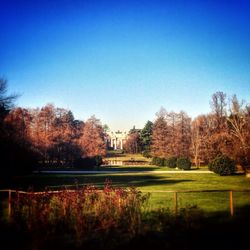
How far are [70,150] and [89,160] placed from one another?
6414mm

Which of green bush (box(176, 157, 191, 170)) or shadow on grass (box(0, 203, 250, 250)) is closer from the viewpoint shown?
shadow on grass (box(0, 203, 250, 250))

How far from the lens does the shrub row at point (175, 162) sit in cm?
4128

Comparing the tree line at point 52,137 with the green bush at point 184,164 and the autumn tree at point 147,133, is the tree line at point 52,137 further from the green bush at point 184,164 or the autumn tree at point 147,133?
the autumn tree at point 147,133

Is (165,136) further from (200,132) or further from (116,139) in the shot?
(116,139)

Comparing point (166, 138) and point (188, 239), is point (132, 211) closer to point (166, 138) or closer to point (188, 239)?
point (188, 239)

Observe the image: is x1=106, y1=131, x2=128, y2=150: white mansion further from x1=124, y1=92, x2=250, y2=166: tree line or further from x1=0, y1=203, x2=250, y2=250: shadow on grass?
x1=0, y1=203, x2=250, y2=250: shadow on grass

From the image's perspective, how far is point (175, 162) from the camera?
151 feet

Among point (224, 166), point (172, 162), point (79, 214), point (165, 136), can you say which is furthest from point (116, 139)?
point (79, 214)

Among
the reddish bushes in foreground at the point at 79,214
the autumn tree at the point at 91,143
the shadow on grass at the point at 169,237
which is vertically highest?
the autumn tree at the point at 91,143

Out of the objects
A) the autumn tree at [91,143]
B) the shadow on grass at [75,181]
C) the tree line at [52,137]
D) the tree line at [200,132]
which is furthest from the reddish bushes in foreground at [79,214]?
the autumn tree at [91,143]

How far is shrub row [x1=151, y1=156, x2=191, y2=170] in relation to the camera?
4128 centimetres

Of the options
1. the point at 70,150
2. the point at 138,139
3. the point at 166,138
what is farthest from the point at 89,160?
the point at 138,139

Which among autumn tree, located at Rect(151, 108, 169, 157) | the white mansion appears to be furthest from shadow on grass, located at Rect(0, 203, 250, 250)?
the white mansion

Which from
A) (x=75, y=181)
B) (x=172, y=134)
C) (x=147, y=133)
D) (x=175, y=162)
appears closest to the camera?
(x=75, y=181)
